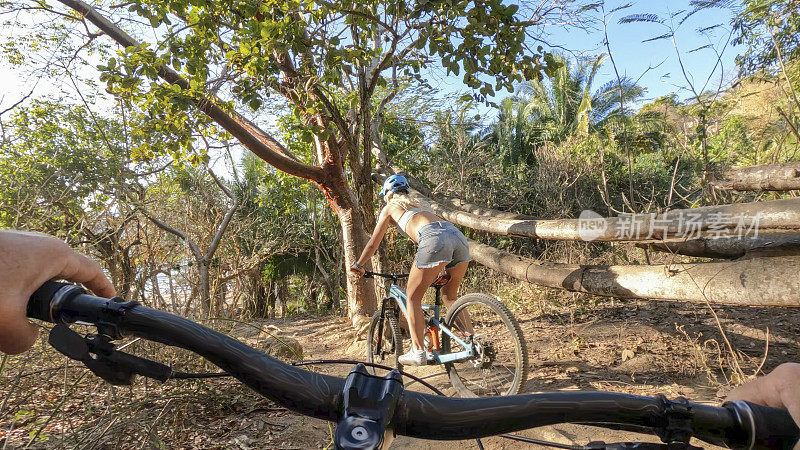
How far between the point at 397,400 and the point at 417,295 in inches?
150

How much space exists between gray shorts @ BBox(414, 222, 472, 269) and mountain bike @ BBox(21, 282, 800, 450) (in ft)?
11.2

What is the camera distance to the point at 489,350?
4.16 metres

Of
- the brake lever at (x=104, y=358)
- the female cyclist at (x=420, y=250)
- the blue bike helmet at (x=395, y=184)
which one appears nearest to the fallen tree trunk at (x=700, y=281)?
the female cyclist at (x=420, y=250)

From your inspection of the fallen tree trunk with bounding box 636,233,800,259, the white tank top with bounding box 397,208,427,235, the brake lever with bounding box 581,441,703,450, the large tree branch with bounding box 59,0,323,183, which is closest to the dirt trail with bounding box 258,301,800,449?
the fallen tree trunk with bounding box 636,233,800,259

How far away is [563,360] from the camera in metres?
5.18

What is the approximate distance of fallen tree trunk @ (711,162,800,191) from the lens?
444 cm

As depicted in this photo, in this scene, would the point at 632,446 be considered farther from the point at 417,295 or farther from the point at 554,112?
the point at 554,112

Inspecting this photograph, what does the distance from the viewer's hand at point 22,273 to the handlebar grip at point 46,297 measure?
0.01 meters

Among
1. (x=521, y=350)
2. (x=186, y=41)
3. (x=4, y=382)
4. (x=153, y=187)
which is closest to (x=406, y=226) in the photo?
(x=521, y=350)

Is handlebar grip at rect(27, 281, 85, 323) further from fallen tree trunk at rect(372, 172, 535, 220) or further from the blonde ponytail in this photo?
fallen tree trunk at rect(372, 172, 535, 220)

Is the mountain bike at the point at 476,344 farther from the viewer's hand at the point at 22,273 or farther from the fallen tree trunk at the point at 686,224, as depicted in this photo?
the viewer's hand at the point at 22,273

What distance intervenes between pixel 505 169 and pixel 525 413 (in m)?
18.1

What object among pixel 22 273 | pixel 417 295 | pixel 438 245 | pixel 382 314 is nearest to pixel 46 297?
pixel 22 273

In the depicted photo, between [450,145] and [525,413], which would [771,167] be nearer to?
[525,413]
